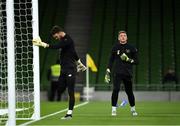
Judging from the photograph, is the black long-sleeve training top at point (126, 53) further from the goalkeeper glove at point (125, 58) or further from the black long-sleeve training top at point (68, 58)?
the black long-sleeve training top at point (68, 58)

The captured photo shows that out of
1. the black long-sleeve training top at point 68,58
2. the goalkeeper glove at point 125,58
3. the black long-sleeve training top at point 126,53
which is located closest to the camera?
the black long-sleeve training top at point 68,58

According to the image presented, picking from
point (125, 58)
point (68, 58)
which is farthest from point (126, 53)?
point (68, 58)

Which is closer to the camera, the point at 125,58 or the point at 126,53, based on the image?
the point at 125,58

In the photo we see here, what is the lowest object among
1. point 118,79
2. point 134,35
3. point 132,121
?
point 132,121

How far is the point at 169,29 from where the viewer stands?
34.6 m

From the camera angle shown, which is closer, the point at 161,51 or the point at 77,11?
the point at 161,51

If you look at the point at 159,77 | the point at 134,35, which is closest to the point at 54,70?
the point at 159,77

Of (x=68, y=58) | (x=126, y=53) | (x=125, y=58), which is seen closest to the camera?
(x=68, y=58)

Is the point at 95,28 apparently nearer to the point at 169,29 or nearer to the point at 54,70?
the point at 169,29

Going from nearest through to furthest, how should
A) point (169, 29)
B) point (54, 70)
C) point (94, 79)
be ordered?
point (54, 70), point (94, 79), point (169, 29)

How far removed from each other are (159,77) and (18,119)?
1787 cm

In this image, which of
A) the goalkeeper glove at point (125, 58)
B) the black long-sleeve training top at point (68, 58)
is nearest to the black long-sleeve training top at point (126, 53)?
the goalkeeper glove at point (125, 58)

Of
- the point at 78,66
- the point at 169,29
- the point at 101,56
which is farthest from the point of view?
the point at 169,29

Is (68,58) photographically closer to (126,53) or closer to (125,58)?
(125,58)
